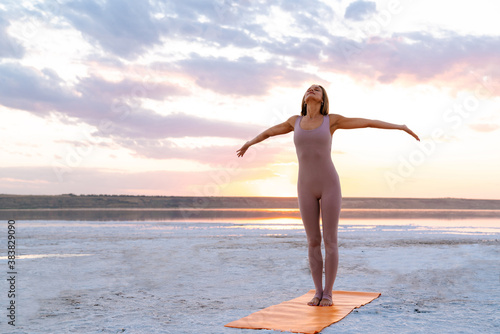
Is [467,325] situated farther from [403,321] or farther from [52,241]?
[52,241]

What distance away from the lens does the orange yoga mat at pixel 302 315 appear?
5111mm

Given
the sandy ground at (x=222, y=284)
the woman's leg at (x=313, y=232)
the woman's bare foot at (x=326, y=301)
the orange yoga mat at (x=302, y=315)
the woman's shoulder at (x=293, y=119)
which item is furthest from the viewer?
the woman's shoulder at (x=293, y=119)

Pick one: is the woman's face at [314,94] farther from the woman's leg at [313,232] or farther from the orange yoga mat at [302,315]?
the orange yoga mat at [302,315]

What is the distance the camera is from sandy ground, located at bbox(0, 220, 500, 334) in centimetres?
536

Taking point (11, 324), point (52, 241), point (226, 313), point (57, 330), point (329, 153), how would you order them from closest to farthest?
point (57, 330)
point (11, 324)
point (226, 313)
point (329, 153)
point (52, 241)

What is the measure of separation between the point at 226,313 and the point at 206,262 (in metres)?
4.49

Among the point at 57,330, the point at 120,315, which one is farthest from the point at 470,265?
the point at 57,330

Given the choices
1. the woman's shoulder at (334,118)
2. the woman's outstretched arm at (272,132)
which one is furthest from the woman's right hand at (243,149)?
the woman's shoulder at (334,118)

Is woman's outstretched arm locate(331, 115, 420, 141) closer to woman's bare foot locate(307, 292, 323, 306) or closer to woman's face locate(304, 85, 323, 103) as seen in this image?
woman's face locate(304, 85, 323, 103)

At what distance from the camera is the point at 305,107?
6.67 m

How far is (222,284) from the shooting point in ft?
25.8

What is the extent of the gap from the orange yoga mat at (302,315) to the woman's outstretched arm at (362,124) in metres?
2.26

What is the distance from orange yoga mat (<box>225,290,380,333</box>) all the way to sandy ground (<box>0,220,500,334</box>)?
0.53ft

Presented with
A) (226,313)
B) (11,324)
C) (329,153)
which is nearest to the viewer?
(11,324)
